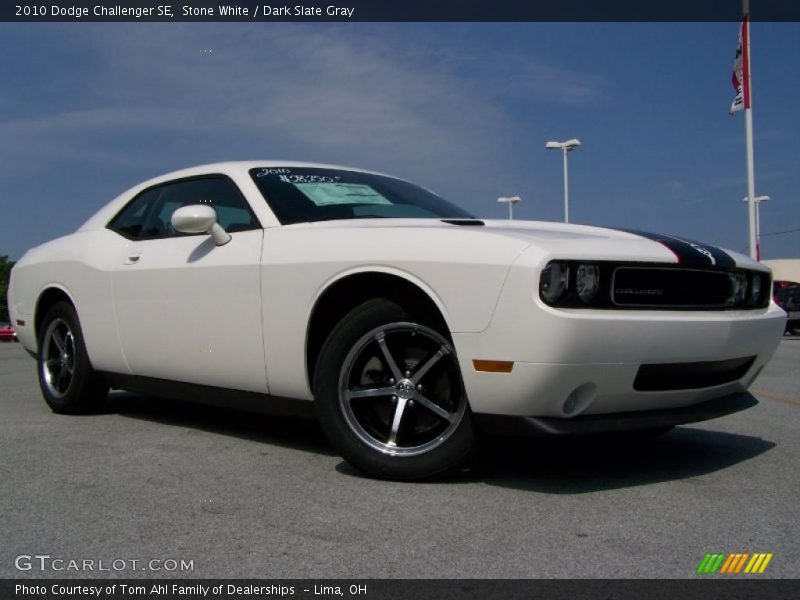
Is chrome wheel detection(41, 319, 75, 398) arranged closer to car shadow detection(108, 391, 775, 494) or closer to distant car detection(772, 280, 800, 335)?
car shadow detection(108, 391, 775, 494)

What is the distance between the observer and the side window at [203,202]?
13.8ft

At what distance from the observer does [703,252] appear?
11.4 feet

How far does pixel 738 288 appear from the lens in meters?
3.64

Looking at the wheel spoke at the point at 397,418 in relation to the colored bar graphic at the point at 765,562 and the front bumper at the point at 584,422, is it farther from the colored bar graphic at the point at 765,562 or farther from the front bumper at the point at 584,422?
the colored bar graphic at the point at 765,562

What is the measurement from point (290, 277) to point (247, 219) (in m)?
0.60

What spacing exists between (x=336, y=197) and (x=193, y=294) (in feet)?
2.76

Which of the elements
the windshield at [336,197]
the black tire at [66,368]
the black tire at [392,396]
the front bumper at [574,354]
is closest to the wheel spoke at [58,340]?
the black tire at [66,368]

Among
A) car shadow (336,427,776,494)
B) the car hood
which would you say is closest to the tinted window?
the car hood

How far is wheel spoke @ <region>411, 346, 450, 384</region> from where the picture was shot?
326 cm

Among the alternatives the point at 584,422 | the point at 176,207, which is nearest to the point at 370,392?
the point at 584,422

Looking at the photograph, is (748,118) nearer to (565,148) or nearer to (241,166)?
(565,148)

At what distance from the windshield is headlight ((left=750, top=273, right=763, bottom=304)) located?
1523mm

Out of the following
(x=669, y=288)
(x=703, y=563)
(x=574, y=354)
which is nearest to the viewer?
(x=703, y=563)
